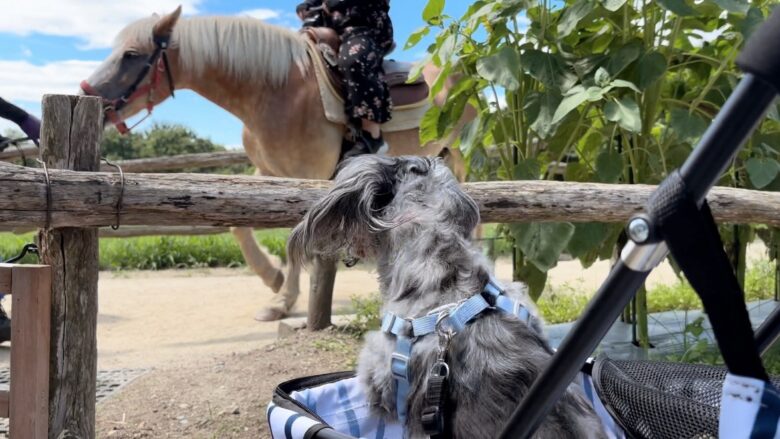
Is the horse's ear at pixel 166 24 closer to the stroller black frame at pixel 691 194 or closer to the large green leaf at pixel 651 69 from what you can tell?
the large green leaf at pixel 651 69

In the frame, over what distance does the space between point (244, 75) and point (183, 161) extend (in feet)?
12.5

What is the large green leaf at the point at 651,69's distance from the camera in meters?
3.45

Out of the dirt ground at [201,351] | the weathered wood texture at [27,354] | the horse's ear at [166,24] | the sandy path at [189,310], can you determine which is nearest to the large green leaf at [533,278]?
the sandy path at [189,310]

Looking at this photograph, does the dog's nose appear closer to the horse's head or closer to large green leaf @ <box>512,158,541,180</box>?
large green leaf @ <box>512,158,541,180</box>

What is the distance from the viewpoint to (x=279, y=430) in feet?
5.17

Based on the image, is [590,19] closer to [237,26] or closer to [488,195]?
[488,195]

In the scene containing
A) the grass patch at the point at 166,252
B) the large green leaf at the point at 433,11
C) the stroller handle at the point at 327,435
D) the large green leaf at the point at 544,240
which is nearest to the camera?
the stroller handle at the point at 327,435

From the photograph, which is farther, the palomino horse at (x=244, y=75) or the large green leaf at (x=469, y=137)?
the palomino horse at (x=244, y=75)

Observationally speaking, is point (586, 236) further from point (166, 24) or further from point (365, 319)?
point (166, 24)

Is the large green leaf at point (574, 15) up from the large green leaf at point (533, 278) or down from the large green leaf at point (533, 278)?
up

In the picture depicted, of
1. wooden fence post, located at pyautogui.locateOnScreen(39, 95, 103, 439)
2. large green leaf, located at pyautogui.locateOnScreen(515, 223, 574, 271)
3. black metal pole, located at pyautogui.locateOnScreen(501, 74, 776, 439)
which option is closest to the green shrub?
large green leaf, located at pyautogui.locateOnScreen(515, 223, 574, 271)

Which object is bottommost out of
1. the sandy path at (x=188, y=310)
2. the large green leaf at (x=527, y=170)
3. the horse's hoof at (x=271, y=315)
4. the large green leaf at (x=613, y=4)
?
the sandy path at (x=188, y=310)

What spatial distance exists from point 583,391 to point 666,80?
306 centimetres

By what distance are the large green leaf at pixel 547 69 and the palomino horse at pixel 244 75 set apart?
6.38 feet
